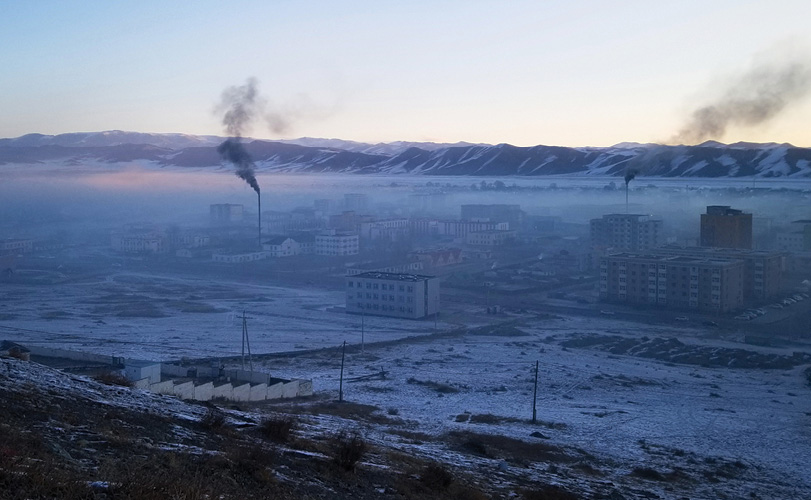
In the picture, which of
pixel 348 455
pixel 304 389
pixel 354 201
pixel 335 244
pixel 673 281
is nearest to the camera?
pixel 348 455

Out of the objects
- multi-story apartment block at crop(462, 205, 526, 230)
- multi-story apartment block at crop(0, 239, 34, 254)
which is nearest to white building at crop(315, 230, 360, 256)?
multi-story apartment block at crop(462, 205, 526, 230)

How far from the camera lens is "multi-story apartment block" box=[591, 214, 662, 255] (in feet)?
53.6

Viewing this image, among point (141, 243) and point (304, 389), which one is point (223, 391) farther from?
point (141, 243)

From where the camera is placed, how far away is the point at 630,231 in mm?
16422

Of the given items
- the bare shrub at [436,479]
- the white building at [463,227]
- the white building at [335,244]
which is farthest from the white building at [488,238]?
the bare shrub at [436,479]

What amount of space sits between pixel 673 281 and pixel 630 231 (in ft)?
19.3

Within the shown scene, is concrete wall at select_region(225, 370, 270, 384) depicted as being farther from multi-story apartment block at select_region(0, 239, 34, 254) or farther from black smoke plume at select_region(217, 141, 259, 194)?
black smoke plume at select_region(217, 141, 259, 194)

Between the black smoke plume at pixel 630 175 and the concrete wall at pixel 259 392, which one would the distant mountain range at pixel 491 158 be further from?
the concrete wall at pixel 259 392

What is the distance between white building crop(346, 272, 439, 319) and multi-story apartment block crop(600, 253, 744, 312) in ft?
8.60

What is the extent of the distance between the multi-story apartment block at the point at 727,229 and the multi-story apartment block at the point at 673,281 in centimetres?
257

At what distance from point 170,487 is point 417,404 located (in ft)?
13.0

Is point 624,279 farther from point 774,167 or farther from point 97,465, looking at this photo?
point 97,465

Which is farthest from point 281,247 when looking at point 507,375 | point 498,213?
point 507,375

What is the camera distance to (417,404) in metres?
5.57
